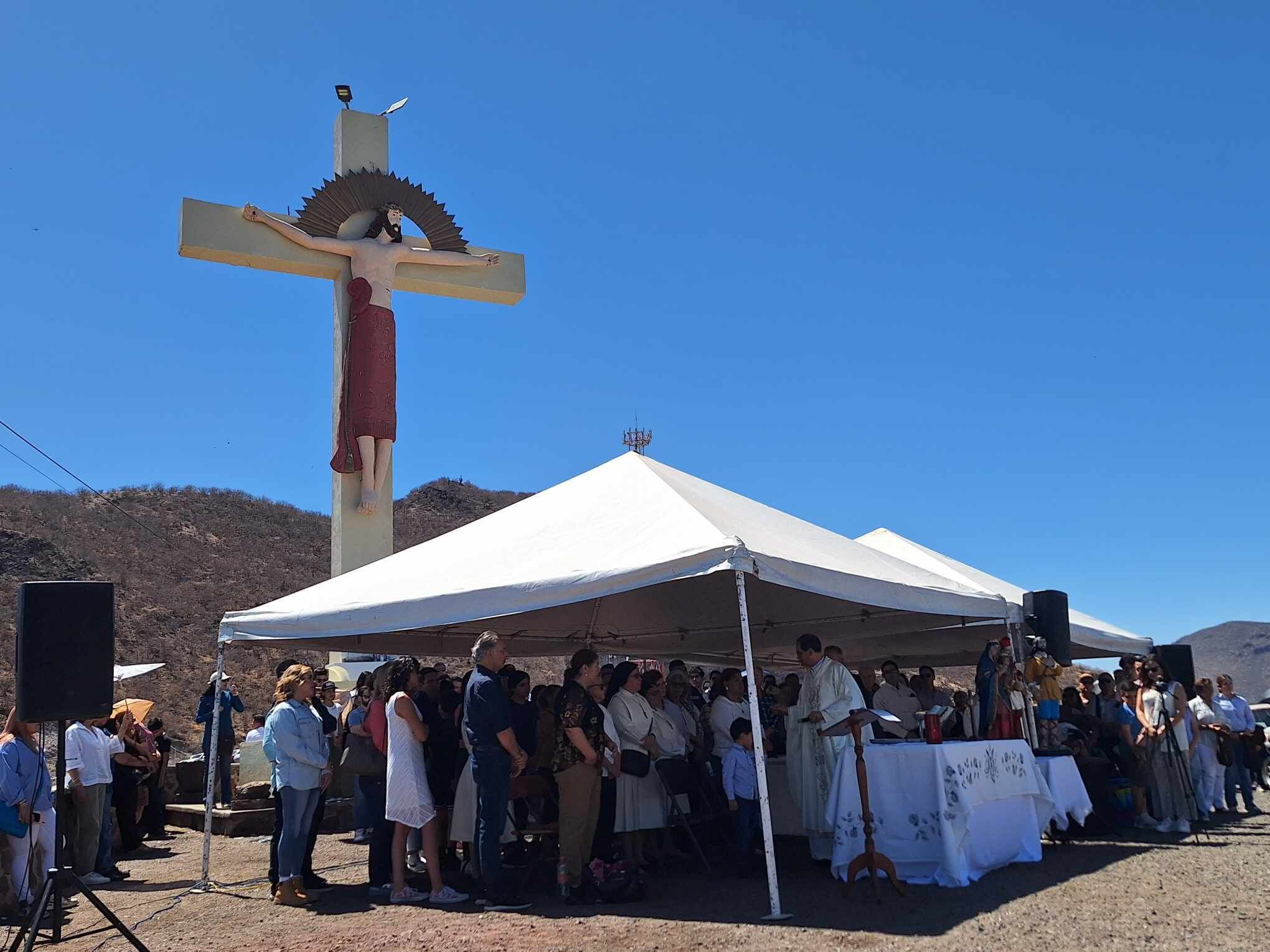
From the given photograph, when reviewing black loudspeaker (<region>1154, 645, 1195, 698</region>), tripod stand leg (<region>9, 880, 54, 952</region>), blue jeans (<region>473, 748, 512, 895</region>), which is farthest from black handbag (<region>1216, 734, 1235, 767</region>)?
tripod stand leg (<region>9, 880, 54, 952</region>)

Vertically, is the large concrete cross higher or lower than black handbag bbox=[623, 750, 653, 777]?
higher

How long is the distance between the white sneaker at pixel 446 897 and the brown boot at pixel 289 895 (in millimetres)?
844

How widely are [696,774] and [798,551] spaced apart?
209 cm

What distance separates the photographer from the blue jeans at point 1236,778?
11422mm

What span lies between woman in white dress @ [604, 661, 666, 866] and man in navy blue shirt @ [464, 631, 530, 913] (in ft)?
3.52

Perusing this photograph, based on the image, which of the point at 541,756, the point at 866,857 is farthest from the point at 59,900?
the point at 866,857

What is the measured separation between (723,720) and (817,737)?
0.95 m

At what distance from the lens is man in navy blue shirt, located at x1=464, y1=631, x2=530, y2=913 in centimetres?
637

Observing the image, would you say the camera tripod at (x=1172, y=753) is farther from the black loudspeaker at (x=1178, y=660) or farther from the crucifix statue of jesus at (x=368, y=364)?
the crucifix statue of jesus at (x=368, y=364)

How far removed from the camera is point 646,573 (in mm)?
6523

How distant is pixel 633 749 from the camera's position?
24.4ft

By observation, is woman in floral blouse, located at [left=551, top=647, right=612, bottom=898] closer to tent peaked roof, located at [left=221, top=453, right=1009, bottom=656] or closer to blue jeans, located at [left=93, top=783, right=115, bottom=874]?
tent peaked roof, located at [left=221, top=453, right=1009, bottom=656]

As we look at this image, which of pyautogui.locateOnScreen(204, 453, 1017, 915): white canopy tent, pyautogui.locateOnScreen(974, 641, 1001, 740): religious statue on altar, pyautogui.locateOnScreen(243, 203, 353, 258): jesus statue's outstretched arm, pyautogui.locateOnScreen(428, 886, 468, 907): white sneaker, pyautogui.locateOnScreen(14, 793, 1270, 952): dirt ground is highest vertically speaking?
pyautogui.locateOnScreen(243, 203, 353, 258): jesus statue's outstretched arm

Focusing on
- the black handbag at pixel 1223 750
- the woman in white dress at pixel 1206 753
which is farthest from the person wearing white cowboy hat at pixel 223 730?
the black handbag at pixel 1223 750
